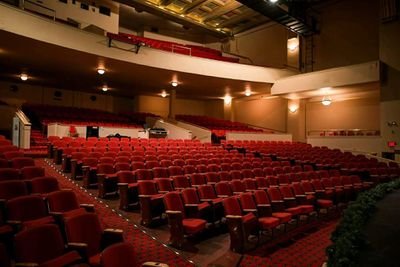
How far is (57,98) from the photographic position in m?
12.9

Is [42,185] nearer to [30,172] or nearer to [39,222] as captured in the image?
[30,172]

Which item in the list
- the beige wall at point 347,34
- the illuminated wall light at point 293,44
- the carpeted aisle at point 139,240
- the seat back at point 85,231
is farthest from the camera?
the illuminated wall light at point 293,44

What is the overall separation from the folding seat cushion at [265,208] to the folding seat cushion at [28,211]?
231cm

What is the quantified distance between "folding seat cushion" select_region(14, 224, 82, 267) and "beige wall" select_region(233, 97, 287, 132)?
1179 cm

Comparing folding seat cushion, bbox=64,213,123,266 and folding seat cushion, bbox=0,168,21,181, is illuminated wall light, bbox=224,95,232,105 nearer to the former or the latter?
folding seat cushion, bbox=0,168,21,181

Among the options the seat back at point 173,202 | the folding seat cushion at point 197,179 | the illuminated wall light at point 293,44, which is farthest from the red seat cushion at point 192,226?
the illuminated wall light at point 293,44

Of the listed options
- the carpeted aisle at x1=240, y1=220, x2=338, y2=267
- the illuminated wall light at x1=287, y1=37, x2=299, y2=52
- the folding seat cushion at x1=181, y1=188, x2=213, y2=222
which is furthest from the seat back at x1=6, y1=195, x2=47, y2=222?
the illuminated wall light at x1=287, y1=37, x2=299, y2=52

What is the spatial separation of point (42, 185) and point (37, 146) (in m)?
5.23

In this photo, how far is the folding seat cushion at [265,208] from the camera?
3.56 metres

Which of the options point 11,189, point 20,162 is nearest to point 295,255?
point 11,189

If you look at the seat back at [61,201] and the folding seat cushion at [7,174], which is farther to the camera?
the folding seat cushion at [7,174]

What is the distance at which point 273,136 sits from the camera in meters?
11.6

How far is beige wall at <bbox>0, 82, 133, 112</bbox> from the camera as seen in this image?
11688 millimetres

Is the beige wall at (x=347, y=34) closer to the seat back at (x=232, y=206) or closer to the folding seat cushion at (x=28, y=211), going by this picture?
the seat back at (x=232, y=206)
